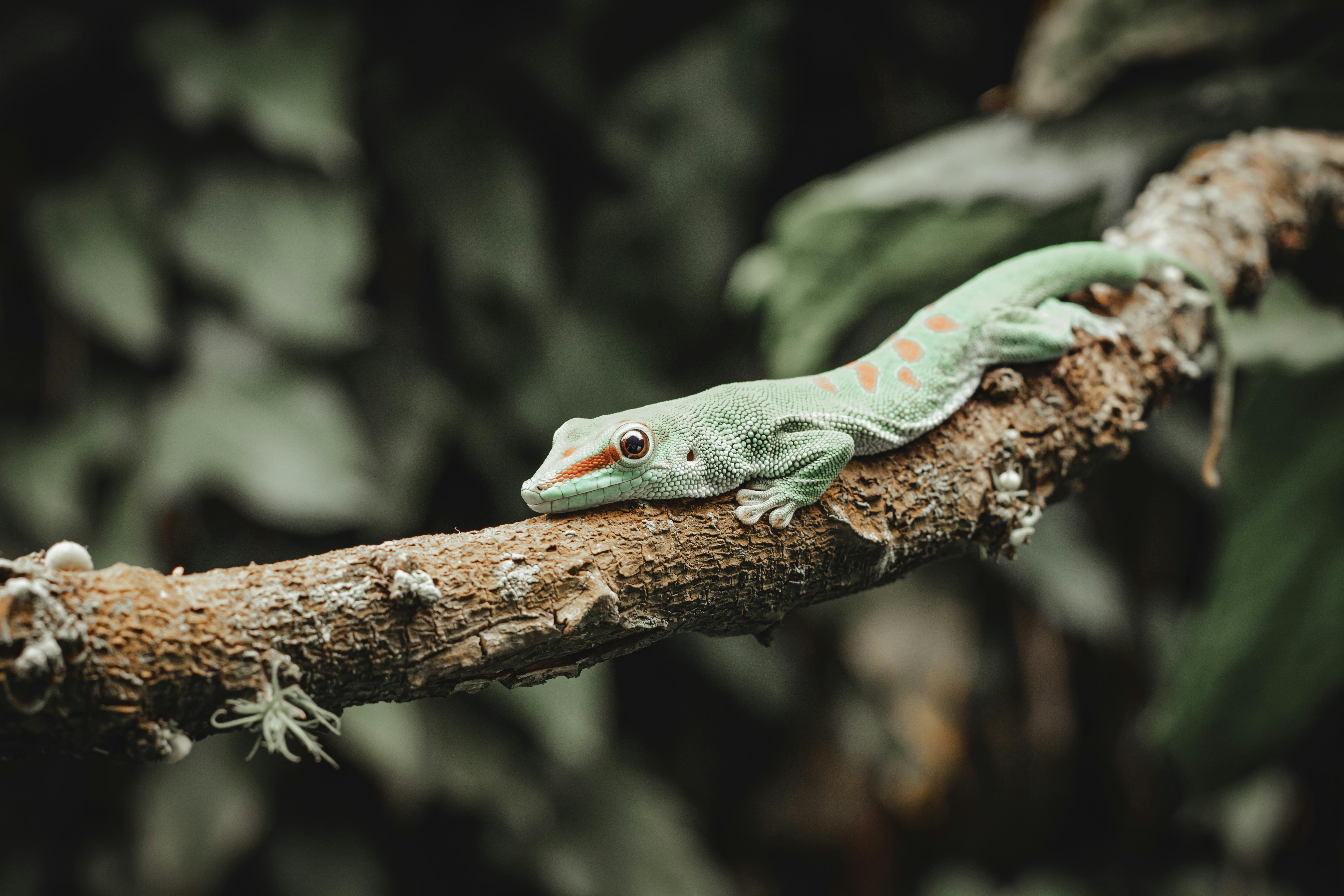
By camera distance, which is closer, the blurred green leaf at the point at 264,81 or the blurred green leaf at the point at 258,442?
the blurred green leaf at the point at 258,442

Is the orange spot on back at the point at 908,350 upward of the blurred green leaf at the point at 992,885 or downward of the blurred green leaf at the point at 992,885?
upward

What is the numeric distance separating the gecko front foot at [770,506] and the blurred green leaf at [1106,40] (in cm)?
178

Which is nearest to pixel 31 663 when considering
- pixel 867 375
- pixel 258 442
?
pixel 867 375

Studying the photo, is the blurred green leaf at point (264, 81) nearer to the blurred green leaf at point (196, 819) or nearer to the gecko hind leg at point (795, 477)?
the blurred green leaf at point (196, 819)

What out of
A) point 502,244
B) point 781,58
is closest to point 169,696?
point 502,244

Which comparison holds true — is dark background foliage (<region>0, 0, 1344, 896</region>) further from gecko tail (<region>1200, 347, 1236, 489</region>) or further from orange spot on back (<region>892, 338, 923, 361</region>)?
orange spot on back (<region>892, 338, 923, 361</region>)

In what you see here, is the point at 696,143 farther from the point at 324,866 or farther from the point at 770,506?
A: the point at 324,866

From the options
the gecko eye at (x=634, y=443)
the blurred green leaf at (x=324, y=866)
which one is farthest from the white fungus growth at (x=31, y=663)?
the blurred green leaf at (x=324, y=866)

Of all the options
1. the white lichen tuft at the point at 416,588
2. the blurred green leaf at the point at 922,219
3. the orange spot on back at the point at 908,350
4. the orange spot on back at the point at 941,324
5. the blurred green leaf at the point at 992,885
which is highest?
the blurred green leaf at the point at 922,219

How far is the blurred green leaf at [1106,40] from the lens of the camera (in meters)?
2.52

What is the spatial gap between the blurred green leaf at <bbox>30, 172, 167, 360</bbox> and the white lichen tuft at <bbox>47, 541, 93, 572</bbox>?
2501mm

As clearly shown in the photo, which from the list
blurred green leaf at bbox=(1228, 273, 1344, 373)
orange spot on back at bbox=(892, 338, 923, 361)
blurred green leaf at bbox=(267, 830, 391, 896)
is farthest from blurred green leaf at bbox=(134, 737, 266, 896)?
blurred green leaf at bbox=(1228, 273, 1344, 373)

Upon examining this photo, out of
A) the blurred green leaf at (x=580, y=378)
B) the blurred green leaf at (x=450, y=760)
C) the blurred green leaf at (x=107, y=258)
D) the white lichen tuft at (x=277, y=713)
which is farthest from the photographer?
the blurred green leaf at (x=580, y=378)

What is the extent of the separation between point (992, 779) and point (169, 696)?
4.07 meters
